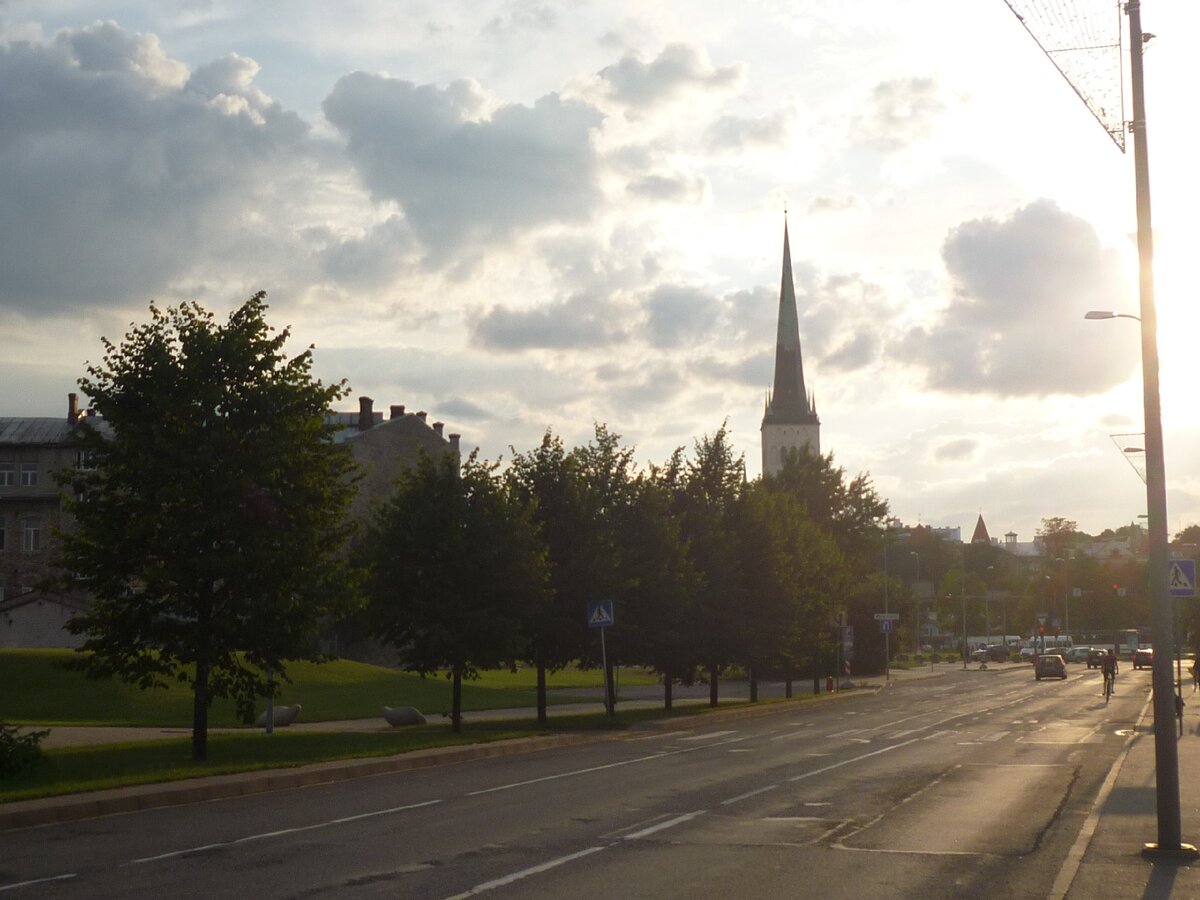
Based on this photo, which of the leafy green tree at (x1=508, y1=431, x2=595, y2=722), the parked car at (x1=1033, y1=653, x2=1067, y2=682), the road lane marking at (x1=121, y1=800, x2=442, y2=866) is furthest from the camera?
the parked car at (x1=1033, y1=653, x2=1067, y2=682)

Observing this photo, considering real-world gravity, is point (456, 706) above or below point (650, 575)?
below

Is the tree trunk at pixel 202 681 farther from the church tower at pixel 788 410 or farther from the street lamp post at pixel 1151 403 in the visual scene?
the church tower at pixel 788 410

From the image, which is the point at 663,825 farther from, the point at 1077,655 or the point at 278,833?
the point at 1077,655

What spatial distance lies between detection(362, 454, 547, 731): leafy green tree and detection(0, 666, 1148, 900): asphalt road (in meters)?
5.59

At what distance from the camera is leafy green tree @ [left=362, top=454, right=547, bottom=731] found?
31.3m

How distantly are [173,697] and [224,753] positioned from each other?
1785 cm

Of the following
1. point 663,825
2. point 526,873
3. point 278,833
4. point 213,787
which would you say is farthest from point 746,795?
point 526,873

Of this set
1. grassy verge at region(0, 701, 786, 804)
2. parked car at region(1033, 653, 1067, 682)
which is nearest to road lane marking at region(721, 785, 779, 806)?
grassy verge at region(0, 701, 786, 804)

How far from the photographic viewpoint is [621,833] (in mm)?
14375

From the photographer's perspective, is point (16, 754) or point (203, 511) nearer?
point (16, 754)

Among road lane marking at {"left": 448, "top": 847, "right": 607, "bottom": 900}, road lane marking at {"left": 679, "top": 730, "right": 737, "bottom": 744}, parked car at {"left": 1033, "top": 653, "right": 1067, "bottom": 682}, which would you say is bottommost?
parked car at {"left": 1033, "top": 653, "right": 1067, "bottom": 682}

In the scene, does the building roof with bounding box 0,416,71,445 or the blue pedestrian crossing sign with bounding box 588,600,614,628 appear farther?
the building roof with bounding box 0,416,71,445

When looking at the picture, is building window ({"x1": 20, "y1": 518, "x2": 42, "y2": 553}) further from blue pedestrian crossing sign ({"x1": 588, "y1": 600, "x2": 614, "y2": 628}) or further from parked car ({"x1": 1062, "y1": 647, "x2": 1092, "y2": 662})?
parked car ({"x1": 1062, "y1": 647, "x2": 1092, "y2": 662})

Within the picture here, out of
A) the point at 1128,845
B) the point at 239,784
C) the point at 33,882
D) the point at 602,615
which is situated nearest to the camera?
the point at 33,882
